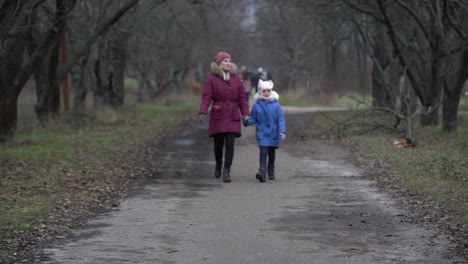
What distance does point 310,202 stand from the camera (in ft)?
36.6

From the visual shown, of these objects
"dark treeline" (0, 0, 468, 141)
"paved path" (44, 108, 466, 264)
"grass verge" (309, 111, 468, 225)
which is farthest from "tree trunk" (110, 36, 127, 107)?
"paved path" (44, 108, 466, 264)

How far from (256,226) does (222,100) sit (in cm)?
437

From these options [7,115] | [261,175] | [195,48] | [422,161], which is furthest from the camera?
[195,48]

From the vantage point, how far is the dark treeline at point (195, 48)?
1909 centimetres

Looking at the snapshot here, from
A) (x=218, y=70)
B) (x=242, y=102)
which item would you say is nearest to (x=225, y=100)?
(x=242, y=102)

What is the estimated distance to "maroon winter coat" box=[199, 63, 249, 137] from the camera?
44.0 feet

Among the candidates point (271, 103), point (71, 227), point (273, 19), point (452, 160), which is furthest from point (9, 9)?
point (273, 19)

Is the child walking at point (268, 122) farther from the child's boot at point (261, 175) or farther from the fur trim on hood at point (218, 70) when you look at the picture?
the fur trim on hood at point (218, 70)

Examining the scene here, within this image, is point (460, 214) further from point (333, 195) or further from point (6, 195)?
point (6, 195)

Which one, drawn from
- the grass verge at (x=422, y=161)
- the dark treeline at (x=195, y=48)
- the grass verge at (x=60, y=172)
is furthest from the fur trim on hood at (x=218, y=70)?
the dark treeline at (x=195, y=48)

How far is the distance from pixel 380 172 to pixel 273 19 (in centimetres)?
4223

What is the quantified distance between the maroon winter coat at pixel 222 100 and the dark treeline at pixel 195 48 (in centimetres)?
295

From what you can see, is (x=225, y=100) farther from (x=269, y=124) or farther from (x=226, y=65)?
(x=269, y=124)

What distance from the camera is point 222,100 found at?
1349cm
